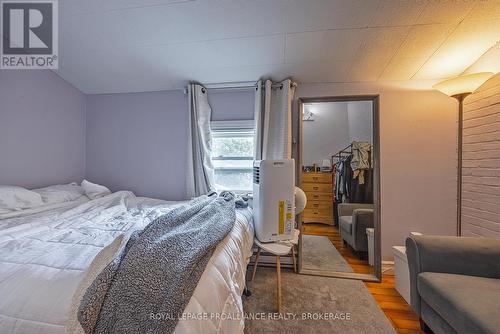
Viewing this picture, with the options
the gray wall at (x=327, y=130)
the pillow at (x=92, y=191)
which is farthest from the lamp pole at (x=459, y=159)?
the pillow at (x=92, y=191)

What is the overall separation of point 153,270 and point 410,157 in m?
2.47

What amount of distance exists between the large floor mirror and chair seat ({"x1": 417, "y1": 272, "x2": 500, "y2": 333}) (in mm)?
914

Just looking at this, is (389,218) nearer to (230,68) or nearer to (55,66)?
(230,68)

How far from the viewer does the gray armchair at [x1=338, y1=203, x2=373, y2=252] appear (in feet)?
7.55

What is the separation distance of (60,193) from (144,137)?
97cm

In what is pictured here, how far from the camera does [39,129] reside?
6.81ft

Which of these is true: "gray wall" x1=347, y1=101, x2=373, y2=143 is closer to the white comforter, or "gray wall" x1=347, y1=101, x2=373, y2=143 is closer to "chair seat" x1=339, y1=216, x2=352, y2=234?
"chair seat" x1=339, y1=216, x2=352, y2=234

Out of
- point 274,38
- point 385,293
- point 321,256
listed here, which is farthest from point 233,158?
point 385,293

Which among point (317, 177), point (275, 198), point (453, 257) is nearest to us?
point (453, 257)

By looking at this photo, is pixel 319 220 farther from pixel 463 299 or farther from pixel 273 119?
pixel 463 299

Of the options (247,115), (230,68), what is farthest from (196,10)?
(247,115)

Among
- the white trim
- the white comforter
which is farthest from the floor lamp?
the white comforter

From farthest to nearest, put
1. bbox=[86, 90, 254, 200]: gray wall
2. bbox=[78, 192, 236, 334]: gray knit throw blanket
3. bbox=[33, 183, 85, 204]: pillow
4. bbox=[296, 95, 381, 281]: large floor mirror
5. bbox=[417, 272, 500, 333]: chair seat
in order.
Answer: bbox=[86, 90, 254, 200]: gray wall → bbox=[296, 95, 381, 281]: large floor mirror → bbox=[33, 183, 85, 204]: pillow → bbox=[417, 272, 500, 333]: chair seat → bbox=[78, 192, 236, 334]: gray knit throw blanket

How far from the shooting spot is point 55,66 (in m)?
2.11
